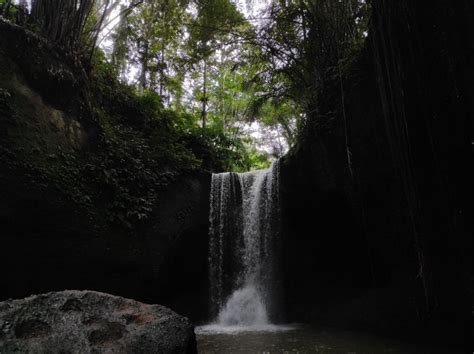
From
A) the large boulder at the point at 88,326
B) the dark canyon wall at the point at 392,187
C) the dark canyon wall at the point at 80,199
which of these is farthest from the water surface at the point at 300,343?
the dark canyon wall at the point at 80,199

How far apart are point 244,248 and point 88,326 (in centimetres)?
605

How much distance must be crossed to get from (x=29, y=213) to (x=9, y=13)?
14.1 feet

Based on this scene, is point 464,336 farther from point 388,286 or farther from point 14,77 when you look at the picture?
point 14,77

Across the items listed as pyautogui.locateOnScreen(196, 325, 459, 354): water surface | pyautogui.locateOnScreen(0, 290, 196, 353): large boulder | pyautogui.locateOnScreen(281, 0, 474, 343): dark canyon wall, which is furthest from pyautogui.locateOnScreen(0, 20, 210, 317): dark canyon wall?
pyautogui.locateOnScreen(0, 290, 196, 353): large boulder

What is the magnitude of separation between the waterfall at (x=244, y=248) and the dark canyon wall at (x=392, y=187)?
1.37 ft

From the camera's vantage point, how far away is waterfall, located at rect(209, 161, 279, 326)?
8336mm

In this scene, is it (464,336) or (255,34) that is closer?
(464,336)

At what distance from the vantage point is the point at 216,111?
60.6 feet

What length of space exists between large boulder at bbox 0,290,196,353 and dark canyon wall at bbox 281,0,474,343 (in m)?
2.51

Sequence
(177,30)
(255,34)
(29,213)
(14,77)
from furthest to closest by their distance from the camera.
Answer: (177,30)
(255,34)
(14,77)
(29,213)

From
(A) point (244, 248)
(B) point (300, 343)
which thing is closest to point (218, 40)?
(A) point (244, 248)

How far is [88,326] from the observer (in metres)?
3.18

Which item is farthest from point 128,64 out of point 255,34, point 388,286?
point 388,286

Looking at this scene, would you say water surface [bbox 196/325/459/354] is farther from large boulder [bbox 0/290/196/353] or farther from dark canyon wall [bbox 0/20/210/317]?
dark canyon wall [bbox 0/20/210/317]
